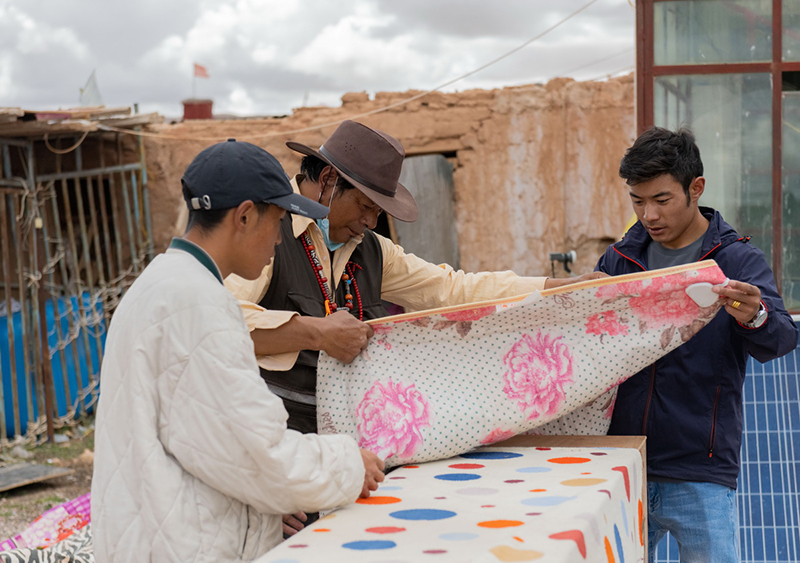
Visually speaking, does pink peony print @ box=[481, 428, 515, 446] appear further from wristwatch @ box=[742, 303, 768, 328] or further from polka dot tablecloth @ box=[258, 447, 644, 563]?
wristwatch @ box=[742, 303, 768, 328]

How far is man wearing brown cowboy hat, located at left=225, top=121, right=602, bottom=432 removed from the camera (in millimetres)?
2340

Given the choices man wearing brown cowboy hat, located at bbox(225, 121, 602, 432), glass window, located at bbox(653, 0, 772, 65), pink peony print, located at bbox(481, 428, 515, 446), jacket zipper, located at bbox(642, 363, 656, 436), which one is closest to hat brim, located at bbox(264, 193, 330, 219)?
man wearing brown cowboy hat, located at bbox(225, 121, 602, 432)

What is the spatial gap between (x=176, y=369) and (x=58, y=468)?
18.1ft

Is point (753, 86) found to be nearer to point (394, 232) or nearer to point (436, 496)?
point (436, 496)

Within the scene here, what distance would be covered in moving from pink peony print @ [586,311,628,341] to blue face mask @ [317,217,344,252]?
837 millimetres

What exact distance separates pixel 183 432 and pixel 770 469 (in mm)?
2723

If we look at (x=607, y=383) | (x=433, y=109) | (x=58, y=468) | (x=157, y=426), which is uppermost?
(x=433, y=109)

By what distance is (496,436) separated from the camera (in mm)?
2342

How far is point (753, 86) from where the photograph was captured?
4.27 m

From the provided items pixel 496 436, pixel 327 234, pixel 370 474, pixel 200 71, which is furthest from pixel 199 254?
pixel 200 71

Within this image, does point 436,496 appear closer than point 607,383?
Yes

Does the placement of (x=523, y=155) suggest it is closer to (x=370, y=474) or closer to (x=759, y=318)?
(x=759, y=318)

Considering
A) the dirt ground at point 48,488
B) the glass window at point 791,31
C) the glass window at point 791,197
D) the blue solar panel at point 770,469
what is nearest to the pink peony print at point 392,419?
the blue solar panel at point 770,469

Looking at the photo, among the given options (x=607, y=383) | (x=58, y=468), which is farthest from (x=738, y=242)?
(x=58, y=468)
